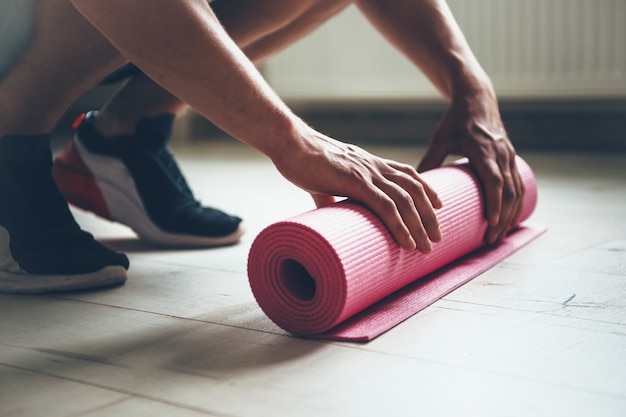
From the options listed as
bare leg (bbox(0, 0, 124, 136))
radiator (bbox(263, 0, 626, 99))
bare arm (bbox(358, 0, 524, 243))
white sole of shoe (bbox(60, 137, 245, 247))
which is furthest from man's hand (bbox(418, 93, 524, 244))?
radiator (bbox(263, 0, 626, 99))

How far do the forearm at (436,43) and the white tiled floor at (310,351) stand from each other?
0.34 metres

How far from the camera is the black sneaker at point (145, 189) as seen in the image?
167cm

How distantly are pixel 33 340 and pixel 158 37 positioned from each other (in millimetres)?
434

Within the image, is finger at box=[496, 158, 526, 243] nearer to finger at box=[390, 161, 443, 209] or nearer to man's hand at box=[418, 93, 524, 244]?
man's hand at box=[418, 93, 524, 244]

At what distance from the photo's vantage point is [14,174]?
1.38 meters

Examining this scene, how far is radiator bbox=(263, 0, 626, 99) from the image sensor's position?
298 cm

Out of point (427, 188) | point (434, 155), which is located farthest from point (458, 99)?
point (427, 188)

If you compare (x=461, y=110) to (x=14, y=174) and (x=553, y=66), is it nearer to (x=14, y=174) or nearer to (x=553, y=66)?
(x=14, y=174)

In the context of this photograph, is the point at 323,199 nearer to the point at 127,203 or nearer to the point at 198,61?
the point at 198,61

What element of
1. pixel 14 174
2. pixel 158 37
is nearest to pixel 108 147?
pixel 14 174

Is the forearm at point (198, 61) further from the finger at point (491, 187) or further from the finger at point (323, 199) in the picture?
the finger at point (491, 187)

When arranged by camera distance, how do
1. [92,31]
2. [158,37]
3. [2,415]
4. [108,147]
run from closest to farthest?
[2,415] < [158,37] < [92,31] < [108,147]

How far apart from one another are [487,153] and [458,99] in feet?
0.41

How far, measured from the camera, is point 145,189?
1.66 m
